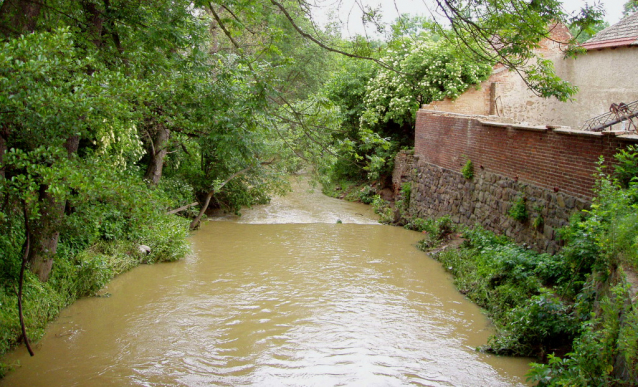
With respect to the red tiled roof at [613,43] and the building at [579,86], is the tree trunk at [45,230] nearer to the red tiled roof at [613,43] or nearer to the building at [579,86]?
the building at [579,86]

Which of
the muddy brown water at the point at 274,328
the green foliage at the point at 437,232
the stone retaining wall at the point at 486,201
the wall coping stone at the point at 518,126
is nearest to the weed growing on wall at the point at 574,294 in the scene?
the stone retaining wall at the point at 486,201

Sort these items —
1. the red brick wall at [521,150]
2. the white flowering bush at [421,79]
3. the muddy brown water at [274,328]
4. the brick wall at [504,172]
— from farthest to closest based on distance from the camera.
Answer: the white flowering bush at [421,79]
the brick wall at [504,172]
the red brick wall at [521,150]
the muddy brown water at [274,328]

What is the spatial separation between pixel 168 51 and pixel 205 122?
1.32 m

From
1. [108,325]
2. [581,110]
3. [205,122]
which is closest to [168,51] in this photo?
[205,122]

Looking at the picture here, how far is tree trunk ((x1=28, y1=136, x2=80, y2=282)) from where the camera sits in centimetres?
580

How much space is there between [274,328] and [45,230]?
3.65 m

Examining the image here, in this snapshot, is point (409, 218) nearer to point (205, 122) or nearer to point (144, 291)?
point (144, 291)

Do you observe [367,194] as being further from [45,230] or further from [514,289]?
[45,230]

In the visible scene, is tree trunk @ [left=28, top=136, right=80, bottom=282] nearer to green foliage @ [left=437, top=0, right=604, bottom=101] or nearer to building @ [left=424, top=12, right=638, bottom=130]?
green foliage @ [left=437, top=0, right=604, bottom=101]

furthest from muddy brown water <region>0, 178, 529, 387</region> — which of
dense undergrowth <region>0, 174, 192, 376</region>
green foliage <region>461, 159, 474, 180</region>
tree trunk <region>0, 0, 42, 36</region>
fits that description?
tree trunk <region>0, 0, 42, 36</region>

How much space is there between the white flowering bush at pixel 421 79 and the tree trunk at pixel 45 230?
10.6 metres

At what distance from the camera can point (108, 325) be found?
7.80m

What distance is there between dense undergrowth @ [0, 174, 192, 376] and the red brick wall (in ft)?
22.1

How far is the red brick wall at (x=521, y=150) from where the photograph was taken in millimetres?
8328
